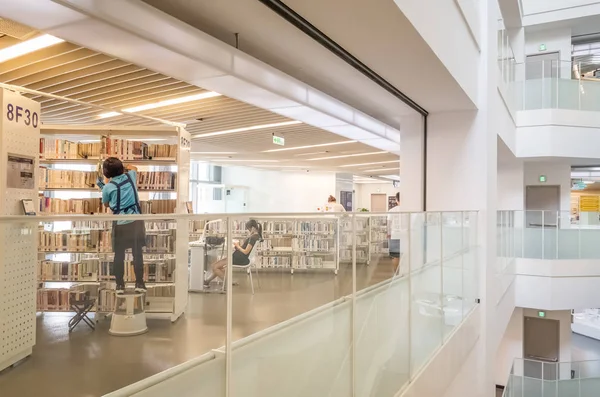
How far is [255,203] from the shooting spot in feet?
57.9

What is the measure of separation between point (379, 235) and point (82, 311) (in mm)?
2095

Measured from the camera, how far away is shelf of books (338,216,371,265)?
110 inches

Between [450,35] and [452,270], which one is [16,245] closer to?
[450,35]

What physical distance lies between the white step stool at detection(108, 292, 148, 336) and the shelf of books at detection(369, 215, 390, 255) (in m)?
1.65

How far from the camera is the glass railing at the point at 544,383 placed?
893 centimetres

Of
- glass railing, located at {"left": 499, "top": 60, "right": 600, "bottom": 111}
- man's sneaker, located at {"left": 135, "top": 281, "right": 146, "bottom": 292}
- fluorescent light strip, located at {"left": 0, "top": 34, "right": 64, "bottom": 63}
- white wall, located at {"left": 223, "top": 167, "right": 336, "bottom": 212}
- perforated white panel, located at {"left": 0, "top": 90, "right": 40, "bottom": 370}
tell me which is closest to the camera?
perforated white panel, located at {"left": 0, "top": 90, "right": 40, "bottom": 370}

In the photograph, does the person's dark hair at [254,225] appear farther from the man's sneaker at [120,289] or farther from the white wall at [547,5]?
the white wall at [547,5]

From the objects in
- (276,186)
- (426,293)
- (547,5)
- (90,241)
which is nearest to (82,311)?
(90,241)

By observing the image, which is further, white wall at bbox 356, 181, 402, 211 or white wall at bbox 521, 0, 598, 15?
white wall at bbox 356, 181, 402, 211

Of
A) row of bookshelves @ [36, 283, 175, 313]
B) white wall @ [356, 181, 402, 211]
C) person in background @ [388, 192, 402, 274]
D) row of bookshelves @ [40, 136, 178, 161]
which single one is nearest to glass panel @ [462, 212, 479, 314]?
person in background @ [388, 192, 402, 274]

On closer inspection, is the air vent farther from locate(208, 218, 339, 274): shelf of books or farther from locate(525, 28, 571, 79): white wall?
locate(525, 28, 571, 79): white wall

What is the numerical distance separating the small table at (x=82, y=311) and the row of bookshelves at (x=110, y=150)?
13.6 feet

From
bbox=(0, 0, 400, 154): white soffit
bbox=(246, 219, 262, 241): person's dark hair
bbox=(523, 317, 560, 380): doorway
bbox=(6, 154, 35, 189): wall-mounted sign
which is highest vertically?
bbox=(0, 0, 400, 154): white soffit

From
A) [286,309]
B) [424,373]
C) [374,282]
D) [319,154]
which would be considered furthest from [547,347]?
[286,309]
